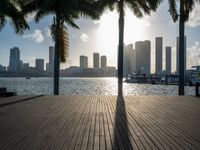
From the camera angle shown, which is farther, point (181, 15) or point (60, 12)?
point (60, 12)

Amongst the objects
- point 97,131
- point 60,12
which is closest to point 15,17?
point 60,12

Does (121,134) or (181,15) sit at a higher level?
(181,15)

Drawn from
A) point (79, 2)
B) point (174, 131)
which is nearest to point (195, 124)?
point (174, 131)

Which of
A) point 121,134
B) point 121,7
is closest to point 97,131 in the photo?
point 121,134

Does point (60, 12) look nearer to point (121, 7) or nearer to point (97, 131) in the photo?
point (121, 7)

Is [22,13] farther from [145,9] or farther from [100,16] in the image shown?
[145,9]

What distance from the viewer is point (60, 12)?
27781mm

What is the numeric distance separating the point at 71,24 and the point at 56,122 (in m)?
21.0

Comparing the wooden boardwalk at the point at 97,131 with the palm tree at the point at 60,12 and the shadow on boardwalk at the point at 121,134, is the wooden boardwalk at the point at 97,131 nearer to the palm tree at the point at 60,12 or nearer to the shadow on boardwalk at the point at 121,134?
the shadow on boardwalk at the point at 121,134

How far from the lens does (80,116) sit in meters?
12.2

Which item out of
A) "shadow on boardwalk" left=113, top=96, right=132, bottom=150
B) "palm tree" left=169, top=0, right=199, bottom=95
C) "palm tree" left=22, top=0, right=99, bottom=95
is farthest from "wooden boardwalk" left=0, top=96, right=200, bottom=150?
"palm tree" left=22, top=0, right=99, bottom=95

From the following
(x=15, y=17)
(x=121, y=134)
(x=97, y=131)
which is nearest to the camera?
(x=121, y=134)

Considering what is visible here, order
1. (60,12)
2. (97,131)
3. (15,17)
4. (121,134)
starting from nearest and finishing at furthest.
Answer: (121,134), (97,131), (15,17), (60,12)

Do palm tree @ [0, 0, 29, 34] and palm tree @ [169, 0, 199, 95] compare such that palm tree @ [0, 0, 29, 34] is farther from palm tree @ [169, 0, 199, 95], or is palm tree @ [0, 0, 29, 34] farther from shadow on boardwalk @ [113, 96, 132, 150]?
shadow on boardwalk @ [113, 96, 132, 150]
